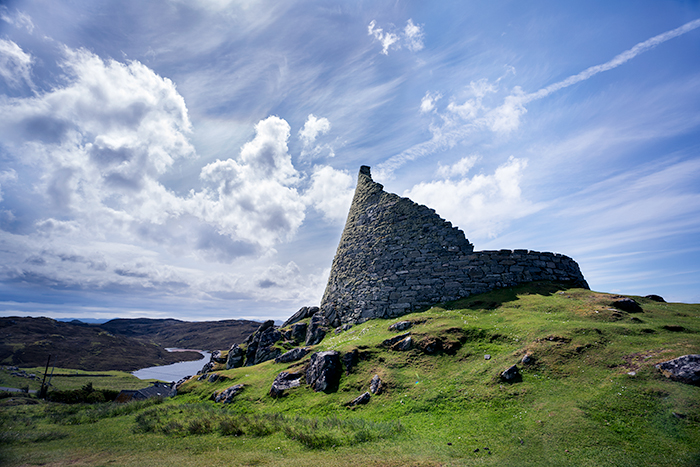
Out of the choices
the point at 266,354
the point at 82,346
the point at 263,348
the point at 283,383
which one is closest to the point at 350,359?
the point at 283,383

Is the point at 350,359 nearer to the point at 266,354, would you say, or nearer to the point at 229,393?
the point at 229,393

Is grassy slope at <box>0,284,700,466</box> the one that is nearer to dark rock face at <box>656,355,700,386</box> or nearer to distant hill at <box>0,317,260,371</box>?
dark rock face at <box>656,355,700,386</box>

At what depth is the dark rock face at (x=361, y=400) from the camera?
1305 centimetres

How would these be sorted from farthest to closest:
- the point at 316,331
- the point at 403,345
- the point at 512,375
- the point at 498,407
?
the point at 316,331, the point at 403,345, the point at 512,375, the point at 498,407

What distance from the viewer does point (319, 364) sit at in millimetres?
15766

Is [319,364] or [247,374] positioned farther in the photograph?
[247,374]

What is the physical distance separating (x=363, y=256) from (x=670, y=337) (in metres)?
20.2

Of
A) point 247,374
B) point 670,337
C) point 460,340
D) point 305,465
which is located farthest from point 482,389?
point 247,374

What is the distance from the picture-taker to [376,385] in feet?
44.8

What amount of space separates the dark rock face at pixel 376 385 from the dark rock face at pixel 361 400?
0.36 meters

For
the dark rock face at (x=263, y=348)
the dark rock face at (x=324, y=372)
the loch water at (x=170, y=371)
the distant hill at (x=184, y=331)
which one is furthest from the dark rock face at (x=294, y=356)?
the distant hill at (x=184, y=331)

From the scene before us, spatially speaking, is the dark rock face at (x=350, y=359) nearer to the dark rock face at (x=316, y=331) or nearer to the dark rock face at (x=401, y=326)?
the dark rock face at (x=401, y=326)

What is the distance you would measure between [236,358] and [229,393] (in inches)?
356

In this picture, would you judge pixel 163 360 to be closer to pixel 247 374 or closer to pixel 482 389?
pixel 247 374
